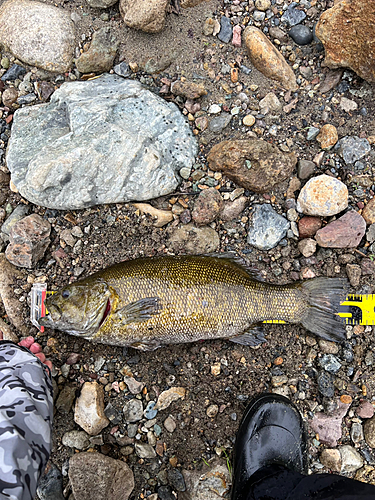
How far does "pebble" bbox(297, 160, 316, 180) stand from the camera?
386cm

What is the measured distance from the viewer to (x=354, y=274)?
12.5 feet

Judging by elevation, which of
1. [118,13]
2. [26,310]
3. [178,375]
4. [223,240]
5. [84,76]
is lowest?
[178,375]

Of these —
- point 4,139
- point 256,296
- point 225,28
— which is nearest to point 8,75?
point 4,139

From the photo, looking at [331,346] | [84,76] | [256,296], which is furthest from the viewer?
[84,76]

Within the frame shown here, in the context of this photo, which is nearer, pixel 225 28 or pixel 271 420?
pixel 271 420

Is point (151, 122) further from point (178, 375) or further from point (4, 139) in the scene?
point (178, 375)

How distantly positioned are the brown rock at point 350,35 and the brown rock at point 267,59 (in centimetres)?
40

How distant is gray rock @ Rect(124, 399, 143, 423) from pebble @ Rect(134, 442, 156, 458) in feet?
0.84

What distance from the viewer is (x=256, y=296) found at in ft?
11.7

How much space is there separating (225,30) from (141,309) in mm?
3085

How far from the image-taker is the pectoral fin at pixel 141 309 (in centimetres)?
346

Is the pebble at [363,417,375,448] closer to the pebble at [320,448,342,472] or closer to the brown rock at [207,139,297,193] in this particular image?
the pebble at [320,448,342,472]

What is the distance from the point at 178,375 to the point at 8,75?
3.79m

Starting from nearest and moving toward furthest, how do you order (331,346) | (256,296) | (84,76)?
1. (256,296)
2. (331,346)
3. (84,76)
